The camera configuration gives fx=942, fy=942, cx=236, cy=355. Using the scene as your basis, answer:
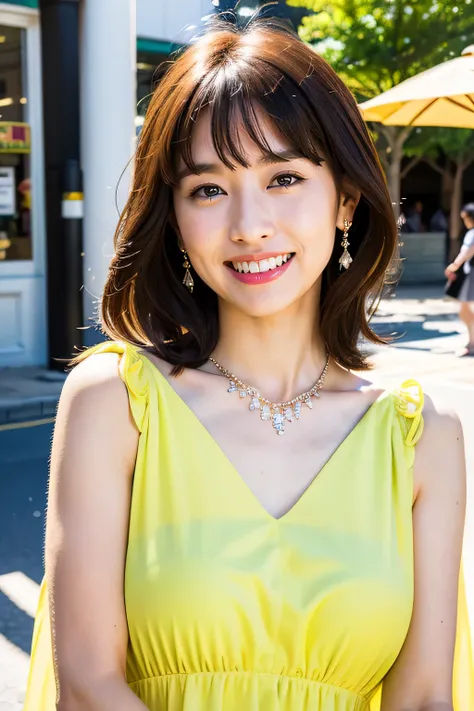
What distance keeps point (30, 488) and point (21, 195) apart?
5.14 metres

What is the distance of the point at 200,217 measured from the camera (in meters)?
1.64

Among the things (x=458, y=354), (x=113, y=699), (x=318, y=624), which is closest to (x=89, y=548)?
(x=113, y=699)

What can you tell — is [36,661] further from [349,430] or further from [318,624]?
[349,430]

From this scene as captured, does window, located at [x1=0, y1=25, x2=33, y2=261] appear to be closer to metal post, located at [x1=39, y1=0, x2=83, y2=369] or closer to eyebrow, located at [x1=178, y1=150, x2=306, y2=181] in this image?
metal post, located at [x1=39, y1=0, x2=83, y2=369]

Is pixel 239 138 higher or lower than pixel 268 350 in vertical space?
higher

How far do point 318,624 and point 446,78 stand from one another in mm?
7331

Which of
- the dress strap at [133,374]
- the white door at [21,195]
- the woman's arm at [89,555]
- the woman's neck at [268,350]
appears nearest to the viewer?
the woman's arm at [89,555]

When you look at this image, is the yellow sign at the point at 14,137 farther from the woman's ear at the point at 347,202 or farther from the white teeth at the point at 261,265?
the white teeth at the point at 261,265

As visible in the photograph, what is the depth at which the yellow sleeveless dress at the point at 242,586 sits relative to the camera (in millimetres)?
1467

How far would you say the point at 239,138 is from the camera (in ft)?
5.20

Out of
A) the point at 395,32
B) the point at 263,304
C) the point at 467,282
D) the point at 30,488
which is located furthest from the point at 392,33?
the point at 263,304

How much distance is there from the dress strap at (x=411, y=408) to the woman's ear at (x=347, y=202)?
1.11 ft

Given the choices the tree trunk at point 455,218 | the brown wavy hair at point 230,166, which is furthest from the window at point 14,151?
the tree trunk at point 455,218

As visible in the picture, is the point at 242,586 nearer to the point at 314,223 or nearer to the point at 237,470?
the point at 237,470
